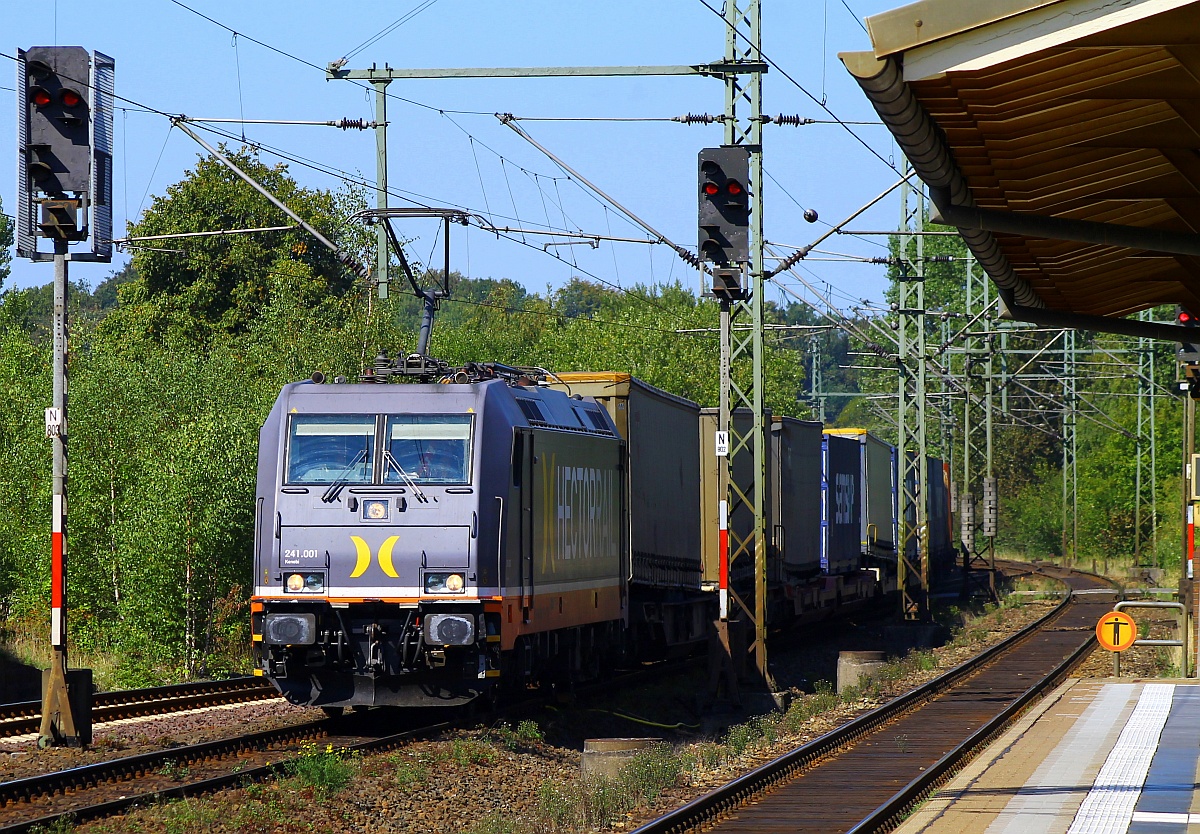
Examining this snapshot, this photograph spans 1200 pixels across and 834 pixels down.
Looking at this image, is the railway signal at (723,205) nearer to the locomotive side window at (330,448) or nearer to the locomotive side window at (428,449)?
the locomotive side window at (428,449)

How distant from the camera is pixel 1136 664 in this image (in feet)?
95.6

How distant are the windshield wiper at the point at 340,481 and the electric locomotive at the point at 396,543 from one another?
0.05ft

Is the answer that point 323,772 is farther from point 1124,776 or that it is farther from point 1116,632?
point 1116,632

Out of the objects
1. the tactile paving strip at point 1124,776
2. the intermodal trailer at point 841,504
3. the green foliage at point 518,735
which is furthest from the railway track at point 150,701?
the intermodal trailer at point 841,504

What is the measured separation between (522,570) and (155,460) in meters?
10.2

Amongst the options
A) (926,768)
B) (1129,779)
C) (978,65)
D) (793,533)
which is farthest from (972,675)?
(978,65)

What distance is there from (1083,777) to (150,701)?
10965 mm

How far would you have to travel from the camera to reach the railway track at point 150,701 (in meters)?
16.0

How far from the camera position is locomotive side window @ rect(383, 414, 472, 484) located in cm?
1585

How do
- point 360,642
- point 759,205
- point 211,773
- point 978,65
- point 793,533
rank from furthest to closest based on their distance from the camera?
1. point 793,533
2. point 759,205
3. point 360,642
4. point 211,773
5. point 978,65

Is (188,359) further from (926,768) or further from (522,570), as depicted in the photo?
(926,768)

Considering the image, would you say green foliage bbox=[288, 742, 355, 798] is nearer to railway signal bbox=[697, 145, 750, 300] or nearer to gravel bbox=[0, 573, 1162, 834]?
gravel bbox=[0, 573, 1162, 834]

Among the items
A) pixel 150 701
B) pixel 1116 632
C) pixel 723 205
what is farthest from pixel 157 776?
pixel 1116 632

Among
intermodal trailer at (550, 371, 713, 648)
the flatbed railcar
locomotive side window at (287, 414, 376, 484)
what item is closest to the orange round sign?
intermodal trailer at (550, 371, 713, 648)
